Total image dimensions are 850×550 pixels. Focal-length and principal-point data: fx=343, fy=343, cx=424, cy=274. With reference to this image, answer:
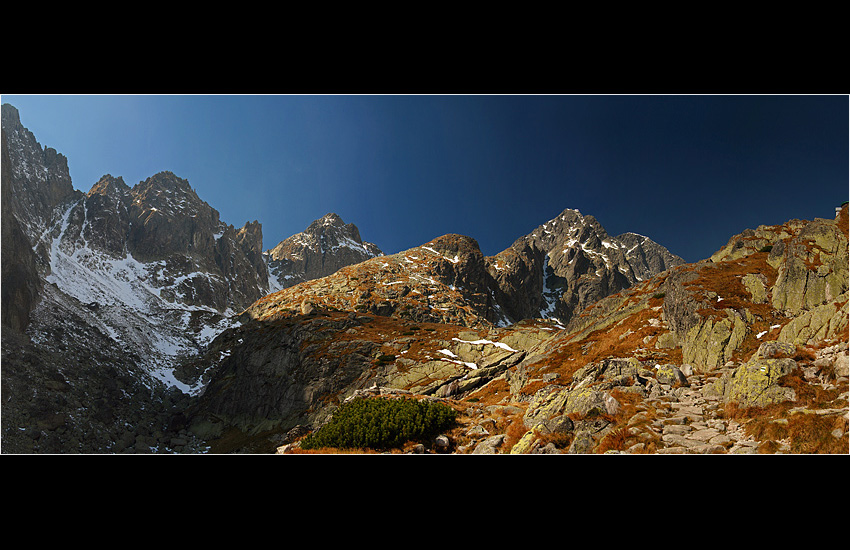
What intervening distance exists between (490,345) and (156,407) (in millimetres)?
59201

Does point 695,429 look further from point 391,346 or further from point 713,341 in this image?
point 391,346

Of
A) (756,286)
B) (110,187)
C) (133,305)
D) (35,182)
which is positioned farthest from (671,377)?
(110,187)

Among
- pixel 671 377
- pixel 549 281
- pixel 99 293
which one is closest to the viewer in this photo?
pixel 671 377

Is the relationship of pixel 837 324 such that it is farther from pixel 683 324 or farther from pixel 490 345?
pixel 490 345

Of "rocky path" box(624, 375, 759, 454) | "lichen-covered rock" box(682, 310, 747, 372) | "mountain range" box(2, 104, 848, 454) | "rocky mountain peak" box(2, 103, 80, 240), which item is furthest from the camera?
"rocky mountain peak" box(2, 103, 80, 240)

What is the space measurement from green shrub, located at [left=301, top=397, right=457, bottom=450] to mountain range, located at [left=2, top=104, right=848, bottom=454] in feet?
2.46

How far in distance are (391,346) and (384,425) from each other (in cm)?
3456

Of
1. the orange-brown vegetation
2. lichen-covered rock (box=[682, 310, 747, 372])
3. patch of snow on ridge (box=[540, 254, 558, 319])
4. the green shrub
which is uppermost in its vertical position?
patch of snow on ridge (box=[540, 254, 558, 319])

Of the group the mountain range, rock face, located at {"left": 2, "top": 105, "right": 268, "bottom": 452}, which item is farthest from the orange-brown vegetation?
rock face, located at {"left": 2, "top": 105, "right": 268, "bottom": 452}

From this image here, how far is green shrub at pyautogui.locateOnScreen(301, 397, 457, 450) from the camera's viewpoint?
494 inches

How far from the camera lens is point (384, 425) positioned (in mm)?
12711

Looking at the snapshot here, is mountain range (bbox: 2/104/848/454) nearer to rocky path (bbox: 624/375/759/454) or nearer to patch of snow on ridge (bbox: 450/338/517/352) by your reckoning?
rocky path (bbox: 624/375/759/454)
